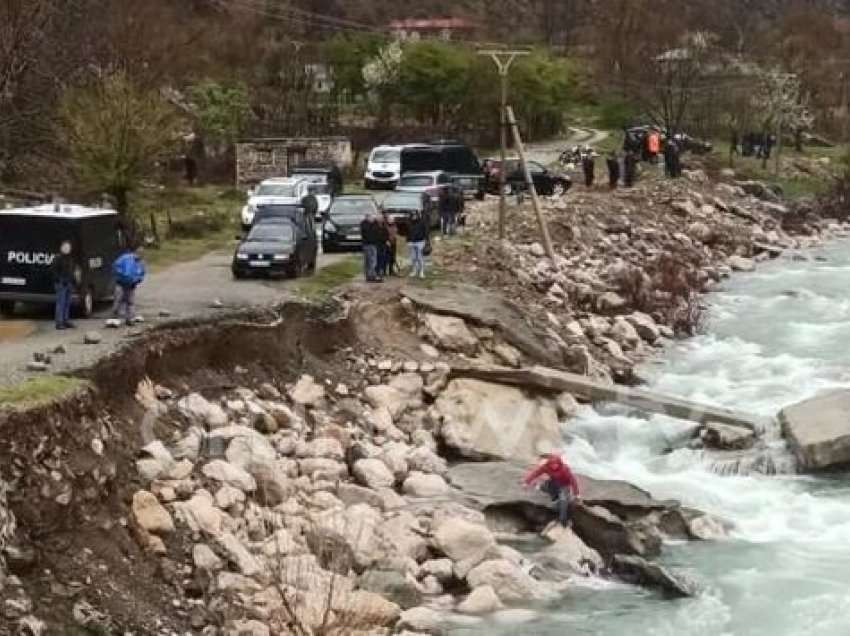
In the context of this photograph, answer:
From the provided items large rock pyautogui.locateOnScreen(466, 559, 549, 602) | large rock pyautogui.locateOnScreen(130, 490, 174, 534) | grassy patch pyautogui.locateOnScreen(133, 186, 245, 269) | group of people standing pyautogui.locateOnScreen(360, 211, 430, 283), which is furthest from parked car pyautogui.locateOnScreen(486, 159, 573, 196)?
large rock pyautogui.locateOnScreen(130, 490, 174, 534)

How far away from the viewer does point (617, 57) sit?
320 feet

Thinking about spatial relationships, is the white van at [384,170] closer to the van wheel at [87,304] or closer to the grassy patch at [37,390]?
the van wheel at [87,304]

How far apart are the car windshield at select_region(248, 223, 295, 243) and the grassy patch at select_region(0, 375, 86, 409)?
12.2 metres

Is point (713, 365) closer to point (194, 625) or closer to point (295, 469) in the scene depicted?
point (295, 469)

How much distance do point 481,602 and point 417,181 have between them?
2825cm

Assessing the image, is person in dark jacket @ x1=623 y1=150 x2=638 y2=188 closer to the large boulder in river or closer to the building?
the large boulder in river

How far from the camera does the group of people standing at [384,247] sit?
29.5m

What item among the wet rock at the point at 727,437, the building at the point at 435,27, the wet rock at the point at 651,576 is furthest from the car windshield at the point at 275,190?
the building at the point at 435,27

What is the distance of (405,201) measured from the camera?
38500 mm

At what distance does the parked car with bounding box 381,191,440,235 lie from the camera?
36.8m

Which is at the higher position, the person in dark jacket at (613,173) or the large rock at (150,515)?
the person in dark jacket at (613,173)

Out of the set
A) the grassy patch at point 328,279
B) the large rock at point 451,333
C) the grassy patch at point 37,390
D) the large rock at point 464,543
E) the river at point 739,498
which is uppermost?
the grassy patch at point 37,390

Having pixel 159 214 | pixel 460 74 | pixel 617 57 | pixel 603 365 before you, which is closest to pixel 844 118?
pixel 617 57

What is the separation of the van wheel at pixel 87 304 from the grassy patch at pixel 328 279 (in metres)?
4.53
